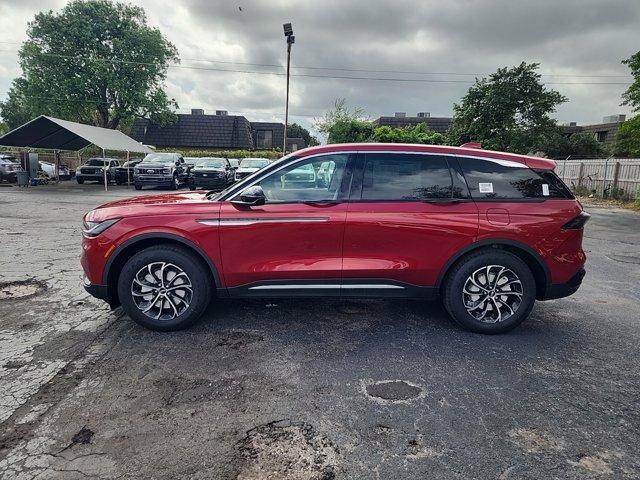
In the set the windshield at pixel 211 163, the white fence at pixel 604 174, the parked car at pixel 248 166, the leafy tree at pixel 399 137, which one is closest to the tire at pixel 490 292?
the white fence at pixel 604 174

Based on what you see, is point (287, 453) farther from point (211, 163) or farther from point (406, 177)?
point (211, 163)

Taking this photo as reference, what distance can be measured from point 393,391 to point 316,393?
0.56 m

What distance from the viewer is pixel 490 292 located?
3.88 m

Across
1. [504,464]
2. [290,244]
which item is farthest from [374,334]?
[504,464]

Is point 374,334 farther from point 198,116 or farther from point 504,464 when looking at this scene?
point 198,116

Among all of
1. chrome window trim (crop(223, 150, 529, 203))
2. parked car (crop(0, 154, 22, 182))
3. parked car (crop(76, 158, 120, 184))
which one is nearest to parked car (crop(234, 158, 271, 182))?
parked car (crop(76, 158, 120, 184))

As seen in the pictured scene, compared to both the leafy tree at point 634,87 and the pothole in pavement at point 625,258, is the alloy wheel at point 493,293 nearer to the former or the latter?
the pothole in pavement at point 625,258

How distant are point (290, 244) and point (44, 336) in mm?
2439

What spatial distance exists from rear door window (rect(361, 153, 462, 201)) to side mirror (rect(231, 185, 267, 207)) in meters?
0.95

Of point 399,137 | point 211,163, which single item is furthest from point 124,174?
point 399,137

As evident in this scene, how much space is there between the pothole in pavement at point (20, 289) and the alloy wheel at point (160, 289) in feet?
6.62

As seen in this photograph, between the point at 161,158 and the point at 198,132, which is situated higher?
the point at 198,132

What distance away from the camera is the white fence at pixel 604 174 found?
18.0 metres

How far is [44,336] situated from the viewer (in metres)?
3.77
